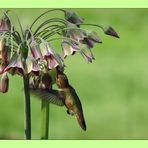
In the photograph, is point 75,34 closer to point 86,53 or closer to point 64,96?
point 86,53

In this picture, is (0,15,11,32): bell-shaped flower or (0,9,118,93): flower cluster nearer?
(0,9,118,93): flower cluster

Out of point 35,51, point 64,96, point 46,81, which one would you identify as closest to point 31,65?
point 35,51

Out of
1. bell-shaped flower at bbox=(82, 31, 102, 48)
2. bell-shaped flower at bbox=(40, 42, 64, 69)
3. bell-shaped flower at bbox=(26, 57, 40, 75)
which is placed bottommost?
bell-shaped flower at bbox=(26, 57, 40, 75)

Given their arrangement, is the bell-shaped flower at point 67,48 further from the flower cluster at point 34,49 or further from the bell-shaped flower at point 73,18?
the bell-shaped flower at point 73,18

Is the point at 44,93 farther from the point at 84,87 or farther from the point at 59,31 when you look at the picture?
the point at 84,87

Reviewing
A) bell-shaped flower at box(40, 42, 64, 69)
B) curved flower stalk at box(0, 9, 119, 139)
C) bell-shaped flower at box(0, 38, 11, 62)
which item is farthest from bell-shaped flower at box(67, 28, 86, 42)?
bell-shaped flower at box(0, 38, 11, 62)

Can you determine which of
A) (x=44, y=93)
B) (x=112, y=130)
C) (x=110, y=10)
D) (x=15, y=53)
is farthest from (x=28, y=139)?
(x=110, y=10)

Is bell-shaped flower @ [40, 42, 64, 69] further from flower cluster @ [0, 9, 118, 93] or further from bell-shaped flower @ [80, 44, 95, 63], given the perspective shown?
bell-shaped flower @ [80, 44, 95, 63]

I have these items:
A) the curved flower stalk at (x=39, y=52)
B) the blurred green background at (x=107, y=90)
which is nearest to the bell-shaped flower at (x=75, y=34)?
the curved flower stalk at (x=39, y=52)

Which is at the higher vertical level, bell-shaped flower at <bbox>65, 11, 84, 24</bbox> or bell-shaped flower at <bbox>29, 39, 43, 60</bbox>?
bell-shaped flower at <bbox>65, 11, 84, 24</bbox>
